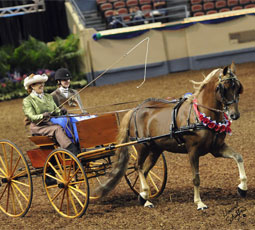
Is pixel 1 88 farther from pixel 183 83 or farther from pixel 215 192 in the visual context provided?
pixel 215 192

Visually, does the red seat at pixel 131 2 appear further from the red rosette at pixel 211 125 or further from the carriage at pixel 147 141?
the red rosette at pixel 211 125

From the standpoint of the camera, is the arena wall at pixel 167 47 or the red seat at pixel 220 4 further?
the red seat at pixel 220 4

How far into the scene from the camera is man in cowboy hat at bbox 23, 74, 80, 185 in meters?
7.01

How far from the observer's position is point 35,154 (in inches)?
287

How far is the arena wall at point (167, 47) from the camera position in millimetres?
20234

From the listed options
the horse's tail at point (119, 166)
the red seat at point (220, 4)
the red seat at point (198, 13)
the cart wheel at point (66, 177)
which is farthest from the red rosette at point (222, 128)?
the red seat at point (220, 4)

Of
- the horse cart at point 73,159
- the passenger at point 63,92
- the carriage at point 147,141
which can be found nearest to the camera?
the carriage at point 147,141

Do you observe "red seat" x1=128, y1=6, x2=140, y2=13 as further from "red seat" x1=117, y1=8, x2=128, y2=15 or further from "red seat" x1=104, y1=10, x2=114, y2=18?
"red seat" x1=104, y1=10, x2=114, y2=18

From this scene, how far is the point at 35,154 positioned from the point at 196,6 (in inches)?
641

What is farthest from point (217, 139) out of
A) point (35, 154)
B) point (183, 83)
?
point (183, 83)

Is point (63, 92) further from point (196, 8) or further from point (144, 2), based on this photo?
point (144, 2)

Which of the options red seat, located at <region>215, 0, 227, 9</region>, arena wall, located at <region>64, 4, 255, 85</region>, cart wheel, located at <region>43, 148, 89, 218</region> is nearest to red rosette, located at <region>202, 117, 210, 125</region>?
cart wheel, located at <region>43, 148, 89, 218</region>

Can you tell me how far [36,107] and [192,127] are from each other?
7.75 feet

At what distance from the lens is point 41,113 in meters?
7.55
